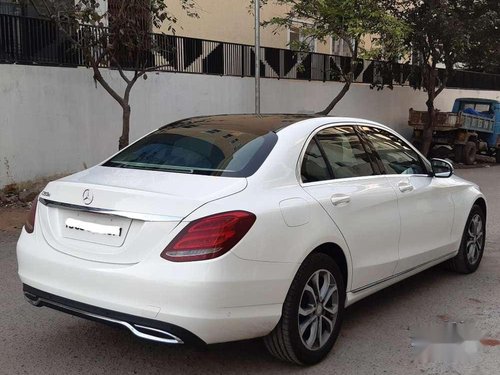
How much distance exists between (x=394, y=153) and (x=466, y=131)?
14.7 metres

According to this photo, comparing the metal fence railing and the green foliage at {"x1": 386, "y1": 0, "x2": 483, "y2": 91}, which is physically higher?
the green foliage at {"x1": 386, "y1": 0, "x2": 483, "y2": 91}

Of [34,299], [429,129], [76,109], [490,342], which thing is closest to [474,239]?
[490,342]

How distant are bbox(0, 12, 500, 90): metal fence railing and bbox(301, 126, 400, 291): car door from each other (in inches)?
246

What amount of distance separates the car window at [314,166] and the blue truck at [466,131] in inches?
593

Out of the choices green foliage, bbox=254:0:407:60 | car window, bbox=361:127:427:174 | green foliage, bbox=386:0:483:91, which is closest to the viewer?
car window, bbox=361:127:427:174

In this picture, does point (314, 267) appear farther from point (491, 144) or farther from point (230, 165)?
point (491, 144)

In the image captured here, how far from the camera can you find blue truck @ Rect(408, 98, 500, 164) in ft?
59.7

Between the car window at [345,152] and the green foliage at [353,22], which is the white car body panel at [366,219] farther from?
the green foliage at [353,22]

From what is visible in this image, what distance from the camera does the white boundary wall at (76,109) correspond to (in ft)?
31.5

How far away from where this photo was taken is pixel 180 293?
3025 millimetres

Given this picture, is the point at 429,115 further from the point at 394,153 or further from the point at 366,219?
the point at 366,219

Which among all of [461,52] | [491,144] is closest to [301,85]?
[461,52]

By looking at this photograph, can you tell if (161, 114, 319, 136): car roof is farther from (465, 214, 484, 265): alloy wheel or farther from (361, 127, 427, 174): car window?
(465, 214, 484, 265): alloy wheel

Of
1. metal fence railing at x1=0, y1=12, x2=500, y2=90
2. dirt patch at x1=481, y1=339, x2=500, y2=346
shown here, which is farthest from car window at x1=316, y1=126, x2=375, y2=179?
metal fence railing at x1=0, y1=12, x2=500, y2=90
